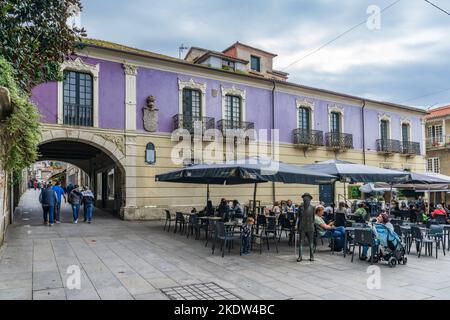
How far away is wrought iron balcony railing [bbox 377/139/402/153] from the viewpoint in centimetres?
2691

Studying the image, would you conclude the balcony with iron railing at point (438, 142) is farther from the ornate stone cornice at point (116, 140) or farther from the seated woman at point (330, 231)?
the ornate stone cornice at point (116, 140)

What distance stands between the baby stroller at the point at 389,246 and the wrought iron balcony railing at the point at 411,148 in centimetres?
2242

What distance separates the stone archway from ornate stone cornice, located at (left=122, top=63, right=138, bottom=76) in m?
3.04

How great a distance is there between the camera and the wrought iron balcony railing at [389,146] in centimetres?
2691

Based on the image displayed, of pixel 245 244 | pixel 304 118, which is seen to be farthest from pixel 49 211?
pixel 304 118

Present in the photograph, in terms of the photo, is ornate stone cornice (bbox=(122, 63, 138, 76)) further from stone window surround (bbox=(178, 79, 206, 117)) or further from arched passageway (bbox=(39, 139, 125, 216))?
arched passageway (bbox=(39, 139, 125, 216))

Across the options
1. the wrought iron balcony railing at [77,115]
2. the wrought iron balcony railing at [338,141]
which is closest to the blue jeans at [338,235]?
the wrought iron balcony railing at [77,115]

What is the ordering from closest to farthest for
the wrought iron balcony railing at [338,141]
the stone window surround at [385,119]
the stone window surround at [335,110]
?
the wrought iron balcony railing at [338,141], the stone window surround at [335,110], the stone window surround at [385,119]

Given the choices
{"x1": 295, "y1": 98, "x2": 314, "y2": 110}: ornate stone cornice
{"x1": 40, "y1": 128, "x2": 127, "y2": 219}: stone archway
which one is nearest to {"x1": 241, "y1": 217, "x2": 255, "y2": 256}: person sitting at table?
{"x1": 40, "y1": 128, "x2": 127, "y2": 219}: stone archway

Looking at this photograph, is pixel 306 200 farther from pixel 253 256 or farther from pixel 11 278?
pixel 11 278

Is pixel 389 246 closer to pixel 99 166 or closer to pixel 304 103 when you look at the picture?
pixel 304 103

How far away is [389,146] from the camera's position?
27.3 m

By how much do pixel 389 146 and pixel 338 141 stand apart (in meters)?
5.33
